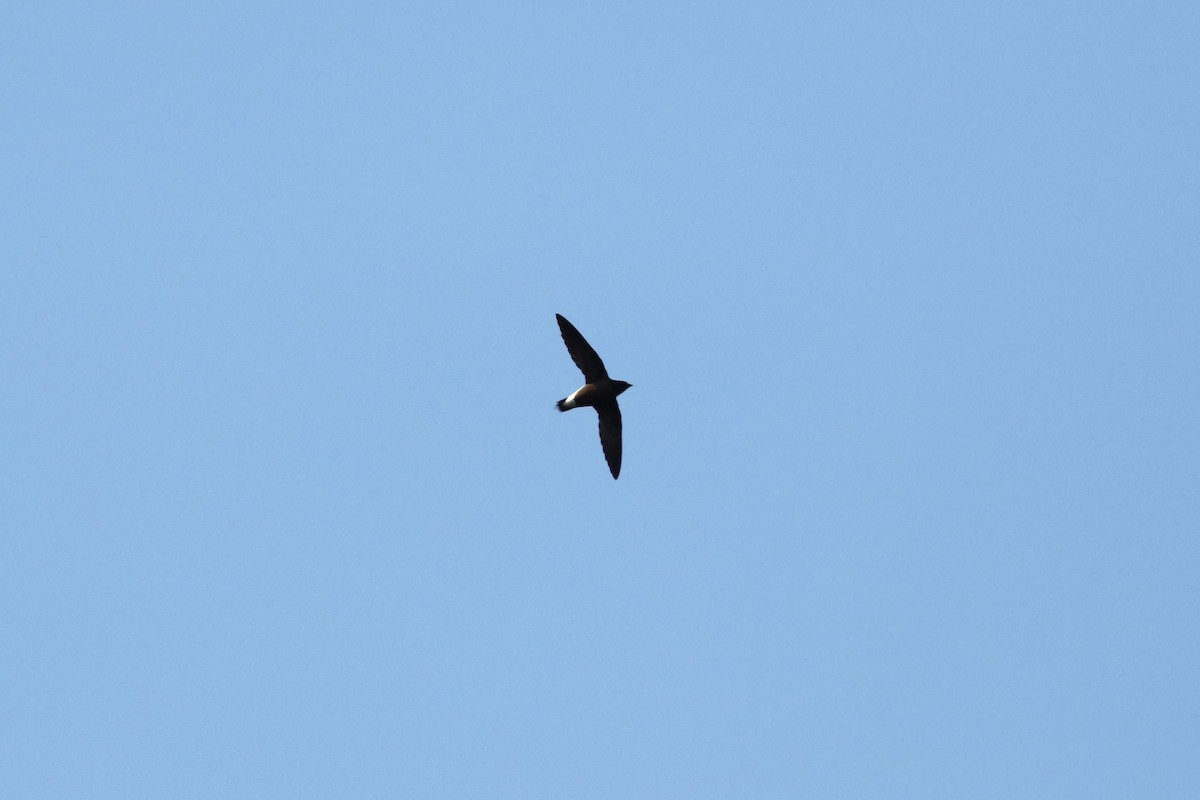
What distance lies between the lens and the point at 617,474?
199ft

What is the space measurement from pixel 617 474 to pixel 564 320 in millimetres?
4481

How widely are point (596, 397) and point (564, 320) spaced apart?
2.14 meters

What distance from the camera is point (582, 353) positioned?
59.2m

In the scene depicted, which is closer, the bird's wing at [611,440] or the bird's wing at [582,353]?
the bird's wing at [582,353]

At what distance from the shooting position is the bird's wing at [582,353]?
59000 millimetres

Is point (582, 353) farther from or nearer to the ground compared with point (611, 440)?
farther from the ground

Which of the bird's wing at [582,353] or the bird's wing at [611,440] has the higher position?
the bird's wing at [582,353]

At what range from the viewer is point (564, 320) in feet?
194

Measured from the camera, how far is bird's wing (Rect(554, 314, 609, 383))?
59000 millimetres

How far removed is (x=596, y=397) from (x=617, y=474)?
95.1 inches

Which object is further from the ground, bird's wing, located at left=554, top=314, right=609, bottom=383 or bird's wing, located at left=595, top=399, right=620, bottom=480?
bird's wing, located at left=554, top=314, right=609, bottom=383

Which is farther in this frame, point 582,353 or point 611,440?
point 611,440

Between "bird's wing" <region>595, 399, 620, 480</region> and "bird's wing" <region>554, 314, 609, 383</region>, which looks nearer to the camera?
"bird's wing" <region>554, 314, 609, 383</region>

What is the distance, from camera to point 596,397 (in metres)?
59.5
